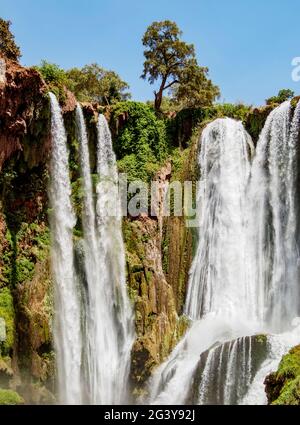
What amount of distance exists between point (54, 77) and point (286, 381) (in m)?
17.2

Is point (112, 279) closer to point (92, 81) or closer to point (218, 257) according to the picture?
point (218, 257)


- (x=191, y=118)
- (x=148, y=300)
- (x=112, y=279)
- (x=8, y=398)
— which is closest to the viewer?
(x=8, y=398)

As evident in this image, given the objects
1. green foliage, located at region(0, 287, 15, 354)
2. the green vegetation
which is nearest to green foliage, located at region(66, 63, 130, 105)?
the green vegetation

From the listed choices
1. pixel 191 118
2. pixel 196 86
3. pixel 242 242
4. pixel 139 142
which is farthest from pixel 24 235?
pixel 196 86

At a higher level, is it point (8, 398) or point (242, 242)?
point (242, 242)

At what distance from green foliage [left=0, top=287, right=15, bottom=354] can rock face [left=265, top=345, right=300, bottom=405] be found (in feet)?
34.7

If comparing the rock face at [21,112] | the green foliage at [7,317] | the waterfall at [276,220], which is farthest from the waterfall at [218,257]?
the rock face at [21,112]

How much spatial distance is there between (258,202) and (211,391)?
10889 mm

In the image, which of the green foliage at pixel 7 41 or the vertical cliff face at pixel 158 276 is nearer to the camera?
the vertical cliff face at pixel 158 276

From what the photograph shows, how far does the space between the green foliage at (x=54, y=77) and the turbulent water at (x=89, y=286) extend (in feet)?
2.79

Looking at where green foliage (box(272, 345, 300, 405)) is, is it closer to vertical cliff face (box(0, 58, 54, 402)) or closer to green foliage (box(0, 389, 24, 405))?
green foliage (box(0, 389, 24, 405))

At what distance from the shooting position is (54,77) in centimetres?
2412

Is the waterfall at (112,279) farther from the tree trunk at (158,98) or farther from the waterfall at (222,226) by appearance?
the tree trunk at (158,98)

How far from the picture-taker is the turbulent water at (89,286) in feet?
70.0
